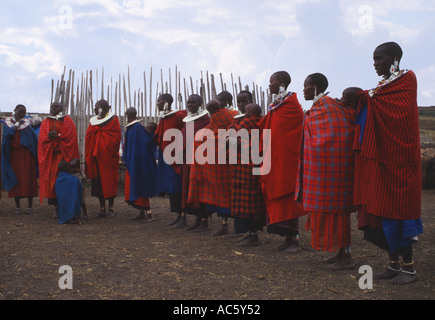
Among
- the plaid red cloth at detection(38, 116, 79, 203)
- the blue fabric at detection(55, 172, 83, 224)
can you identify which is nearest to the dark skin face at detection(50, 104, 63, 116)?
the plaid red cloth at detection(38, 116, 79, 203)

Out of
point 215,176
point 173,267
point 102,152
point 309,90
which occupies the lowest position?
point 173,267

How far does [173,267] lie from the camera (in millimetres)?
4184

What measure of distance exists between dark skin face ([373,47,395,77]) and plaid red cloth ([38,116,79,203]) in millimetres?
5207

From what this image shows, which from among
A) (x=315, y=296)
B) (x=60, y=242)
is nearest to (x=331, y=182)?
(x=315, y=296)

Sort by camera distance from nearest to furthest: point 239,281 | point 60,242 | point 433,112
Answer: point 239,281 → point 60,242 → point 433,112

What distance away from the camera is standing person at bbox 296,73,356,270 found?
12.8 ft

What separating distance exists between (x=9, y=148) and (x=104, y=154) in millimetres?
2042

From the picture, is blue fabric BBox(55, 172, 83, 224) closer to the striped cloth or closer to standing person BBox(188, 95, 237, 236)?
standing person BBox(188, 95, 237, 236)

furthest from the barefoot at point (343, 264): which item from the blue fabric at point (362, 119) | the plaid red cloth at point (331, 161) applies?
the blue fabric at point (362, 119)

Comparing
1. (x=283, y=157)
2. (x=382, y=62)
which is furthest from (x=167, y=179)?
(x=382, y=62)

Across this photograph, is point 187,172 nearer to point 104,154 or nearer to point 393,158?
point 104,154
